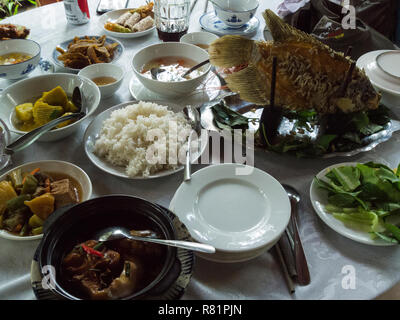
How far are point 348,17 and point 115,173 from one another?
140 cm

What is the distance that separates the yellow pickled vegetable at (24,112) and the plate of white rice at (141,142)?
0.71 feet

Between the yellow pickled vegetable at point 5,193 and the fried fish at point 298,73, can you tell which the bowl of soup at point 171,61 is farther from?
the yellow pickled vegetable at point 5,193

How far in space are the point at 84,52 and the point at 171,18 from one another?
1.48 ft

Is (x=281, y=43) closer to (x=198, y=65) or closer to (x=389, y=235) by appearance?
(x=198, y=65)

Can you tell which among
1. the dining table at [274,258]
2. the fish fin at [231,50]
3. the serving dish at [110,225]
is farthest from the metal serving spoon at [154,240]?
the fish fin at [231,50]

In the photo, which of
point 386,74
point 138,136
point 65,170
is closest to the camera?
point 65,170

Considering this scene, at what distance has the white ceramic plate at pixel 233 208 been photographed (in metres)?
0.76

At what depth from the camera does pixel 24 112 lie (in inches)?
43.3

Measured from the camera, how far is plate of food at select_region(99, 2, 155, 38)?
1.67 m

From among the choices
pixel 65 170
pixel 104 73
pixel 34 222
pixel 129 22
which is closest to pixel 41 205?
pixel 34 222

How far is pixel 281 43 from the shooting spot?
1.07 m

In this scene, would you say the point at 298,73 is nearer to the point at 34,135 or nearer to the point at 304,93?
the point at 304,93

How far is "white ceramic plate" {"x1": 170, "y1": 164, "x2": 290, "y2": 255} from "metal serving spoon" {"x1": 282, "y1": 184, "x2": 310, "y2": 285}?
2.3 inches
